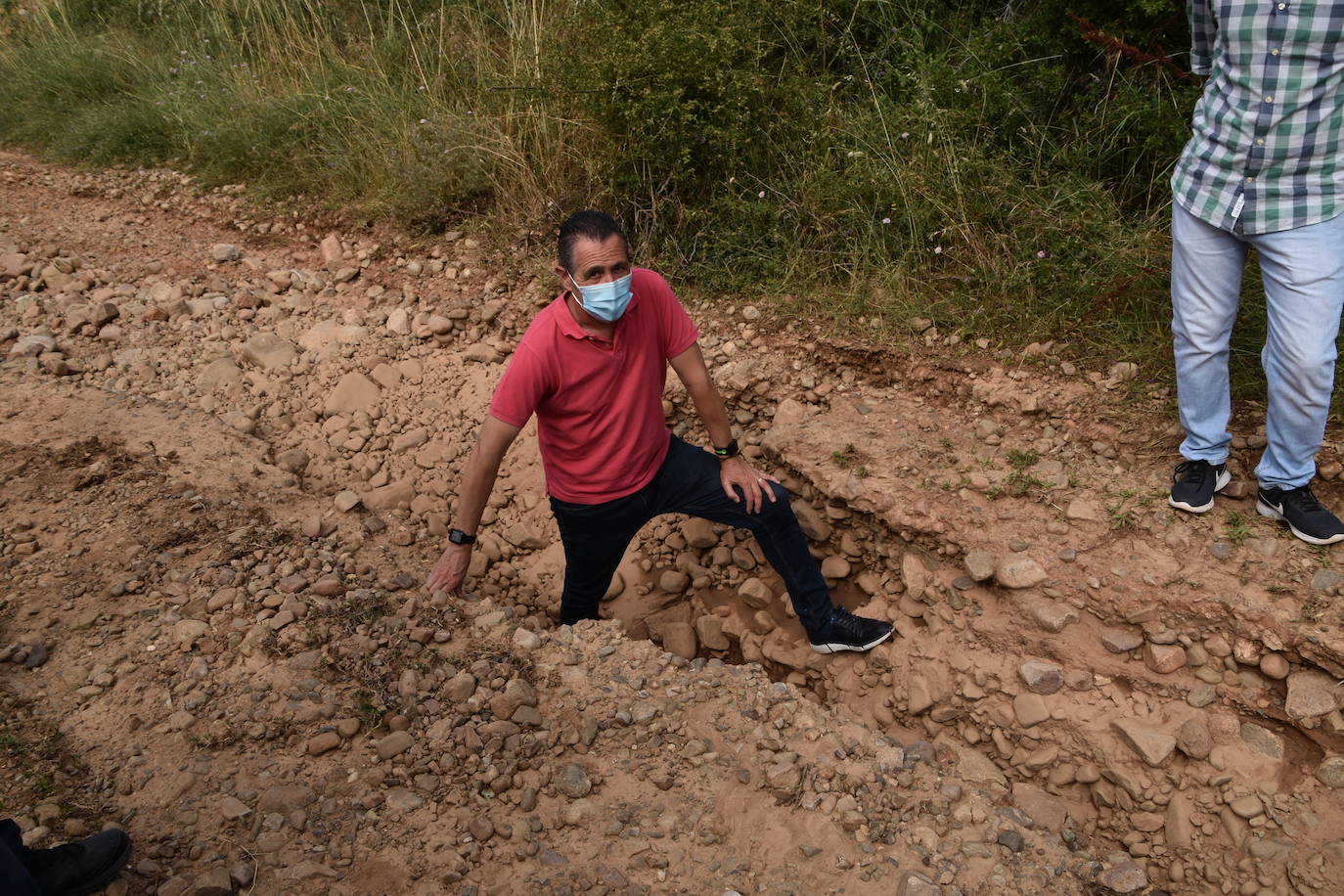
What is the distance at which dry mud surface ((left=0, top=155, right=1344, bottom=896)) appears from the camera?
271 centimetres

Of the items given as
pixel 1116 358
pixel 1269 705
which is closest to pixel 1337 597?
pixel 1269 705

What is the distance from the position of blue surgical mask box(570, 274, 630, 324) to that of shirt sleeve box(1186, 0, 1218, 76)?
1.94 meters

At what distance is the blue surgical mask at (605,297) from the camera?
9.79 feet

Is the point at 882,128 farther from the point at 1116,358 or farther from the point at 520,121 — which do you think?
the point at 520,121

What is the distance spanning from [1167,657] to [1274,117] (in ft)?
5.41

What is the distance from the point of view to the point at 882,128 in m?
4.80

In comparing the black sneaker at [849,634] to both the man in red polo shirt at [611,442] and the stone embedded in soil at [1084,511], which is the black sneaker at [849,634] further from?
the stone embedded in soil at [1084,511]

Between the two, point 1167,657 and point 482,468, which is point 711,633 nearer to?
point 482,468

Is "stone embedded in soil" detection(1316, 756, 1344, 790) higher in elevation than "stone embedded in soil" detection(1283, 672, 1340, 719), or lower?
lower

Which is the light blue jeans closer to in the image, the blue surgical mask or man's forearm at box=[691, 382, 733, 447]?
man's forearm at box=[691, 382, 733, 447]

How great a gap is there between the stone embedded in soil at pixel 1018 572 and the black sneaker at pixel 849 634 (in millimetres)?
467

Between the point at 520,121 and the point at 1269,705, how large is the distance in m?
4.43

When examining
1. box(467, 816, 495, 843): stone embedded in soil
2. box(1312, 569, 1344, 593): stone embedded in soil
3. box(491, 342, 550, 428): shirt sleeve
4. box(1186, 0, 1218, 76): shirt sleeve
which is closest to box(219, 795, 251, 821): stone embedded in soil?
box(467, 816, 495, 843): stone embedded in soil

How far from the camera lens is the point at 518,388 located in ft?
9.80
